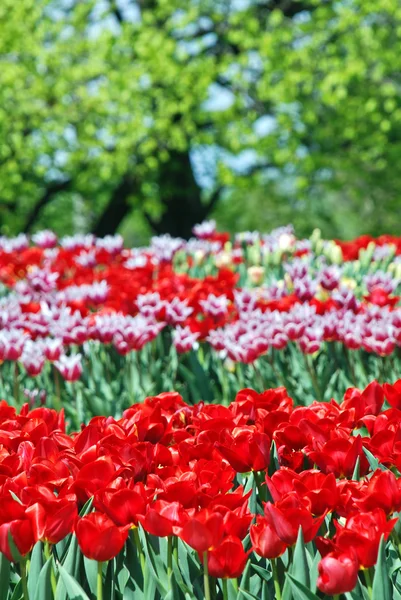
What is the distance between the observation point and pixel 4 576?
188 centimetres

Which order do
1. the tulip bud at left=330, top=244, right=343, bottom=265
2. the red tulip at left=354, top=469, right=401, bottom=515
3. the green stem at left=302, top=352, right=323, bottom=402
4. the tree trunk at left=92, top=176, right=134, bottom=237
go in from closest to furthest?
the red tulip at left=354, top=469, right=401, bottom=515 → the green stem at left=302, top=352, right=323, bottom=402 → the tulip bud at left=330, top=244, right=343, bottom=265 → the tree trunk at left=92, top=176, right=134, bottom=237

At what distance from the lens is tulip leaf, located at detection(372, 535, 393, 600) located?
1.72 metres

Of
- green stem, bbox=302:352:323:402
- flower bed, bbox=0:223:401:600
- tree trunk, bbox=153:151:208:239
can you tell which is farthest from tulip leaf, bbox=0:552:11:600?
tree trunk, bbox=153:151:208:239

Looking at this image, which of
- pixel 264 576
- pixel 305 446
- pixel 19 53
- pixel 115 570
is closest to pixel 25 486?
pixel 115 570

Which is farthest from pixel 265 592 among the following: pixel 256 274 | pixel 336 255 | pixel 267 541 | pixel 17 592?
pixel 336 255

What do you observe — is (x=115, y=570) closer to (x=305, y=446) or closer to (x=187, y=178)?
(x=305, y=446)

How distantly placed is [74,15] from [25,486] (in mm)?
19561

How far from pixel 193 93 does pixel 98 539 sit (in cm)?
1657

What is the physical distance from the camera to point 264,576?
190cm

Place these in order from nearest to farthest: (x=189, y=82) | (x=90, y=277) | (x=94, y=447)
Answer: (x=94, y=447) → (x=90, y=277) → (x=189, y=82)

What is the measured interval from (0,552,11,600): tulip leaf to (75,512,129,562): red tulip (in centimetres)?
21

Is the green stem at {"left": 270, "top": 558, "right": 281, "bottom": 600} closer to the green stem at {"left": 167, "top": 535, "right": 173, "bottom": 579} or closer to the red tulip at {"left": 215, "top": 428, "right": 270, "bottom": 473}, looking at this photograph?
the green stem at {"left": 167, "top": 535, "right": 173, "bottom": 579}

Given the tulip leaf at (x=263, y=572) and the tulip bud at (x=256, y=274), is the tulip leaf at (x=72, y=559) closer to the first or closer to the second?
the tulip leaf at (x=263, y=572)

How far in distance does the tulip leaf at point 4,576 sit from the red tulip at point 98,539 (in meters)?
0.21
